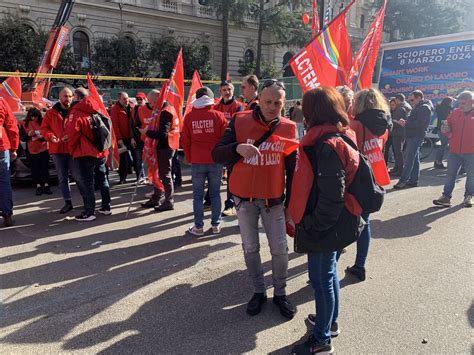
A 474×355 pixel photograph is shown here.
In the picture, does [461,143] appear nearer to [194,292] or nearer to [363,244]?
[363,244]

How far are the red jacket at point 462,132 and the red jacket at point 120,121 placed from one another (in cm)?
613

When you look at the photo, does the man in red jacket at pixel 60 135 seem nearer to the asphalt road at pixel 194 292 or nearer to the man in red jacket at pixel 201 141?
the asphalt road at pixel 194 292

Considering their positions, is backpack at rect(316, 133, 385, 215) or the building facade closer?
backpack at rect(316, 133, 385, 215)

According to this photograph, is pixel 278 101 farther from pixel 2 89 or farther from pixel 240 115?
pixel 2 89

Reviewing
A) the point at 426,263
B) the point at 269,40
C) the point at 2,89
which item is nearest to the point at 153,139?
Answer: the point at 426,263

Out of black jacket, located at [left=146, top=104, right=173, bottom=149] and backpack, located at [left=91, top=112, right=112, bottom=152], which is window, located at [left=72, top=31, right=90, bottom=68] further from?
black jacket, located at [left=146, top=104, right=173, bottom=149]

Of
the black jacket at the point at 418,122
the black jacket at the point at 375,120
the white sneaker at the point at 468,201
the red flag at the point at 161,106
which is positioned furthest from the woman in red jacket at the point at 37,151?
the white sneaker at the point at 468,201

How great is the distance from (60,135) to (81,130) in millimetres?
738

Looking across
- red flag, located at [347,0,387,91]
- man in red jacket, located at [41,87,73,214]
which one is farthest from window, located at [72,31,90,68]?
red flag, located at [347,0,387,91]

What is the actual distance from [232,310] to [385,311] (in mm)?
1306

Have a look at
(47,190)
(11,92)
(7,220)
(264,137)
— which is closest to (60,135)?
(7,220)

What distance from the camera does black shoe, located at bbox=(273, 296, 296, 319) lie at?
3.15 meters

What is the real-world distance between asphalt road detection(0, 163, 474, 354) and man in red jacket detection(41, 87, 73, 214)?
79cm

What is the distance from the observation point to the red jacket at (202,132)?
4902 mm
